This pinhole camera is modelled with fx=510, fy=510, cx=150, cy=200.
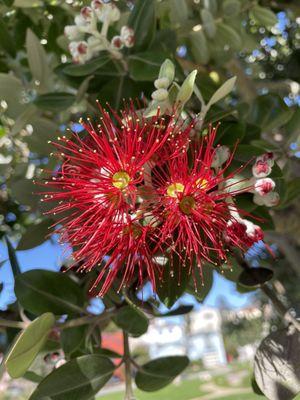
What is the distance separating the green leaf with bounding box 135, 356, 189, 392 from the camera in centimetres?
98

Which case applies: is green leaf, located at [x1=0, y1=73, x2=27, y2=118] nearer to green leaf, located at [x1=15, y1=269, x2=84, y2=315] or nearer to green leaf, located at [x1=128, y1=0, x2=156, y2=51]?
green leaf, located at [x1=128, y1=0, x2=156, y2=51]

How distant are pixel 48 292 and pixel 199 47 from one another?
0.80 meters

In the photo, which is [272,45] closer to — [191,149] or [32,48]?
[32,48]

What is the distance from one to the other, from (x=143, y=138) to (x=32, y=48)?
1.81ft

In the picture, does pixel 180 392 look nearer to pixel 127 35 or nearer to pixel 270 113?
pixel 270 113

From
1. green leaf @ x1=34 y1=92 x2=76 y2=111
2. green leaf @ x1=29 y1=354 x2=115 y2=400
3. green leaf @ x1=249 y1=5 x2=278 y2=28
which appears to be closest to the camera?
green leaf @ x1=29 y1=354 x2=115 y2=400

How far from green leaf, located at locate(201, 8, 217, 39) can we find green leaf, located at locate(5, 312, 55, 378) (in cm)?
90

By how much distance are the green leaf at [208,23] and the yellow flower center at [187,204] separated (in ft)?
2.47

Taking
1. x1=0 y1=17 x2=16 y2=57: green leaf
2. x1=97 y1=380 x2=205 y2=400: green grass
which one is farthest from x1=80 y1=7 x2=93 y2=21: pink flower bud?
x1=97 y1=380 x2=205 y2=400: green grass

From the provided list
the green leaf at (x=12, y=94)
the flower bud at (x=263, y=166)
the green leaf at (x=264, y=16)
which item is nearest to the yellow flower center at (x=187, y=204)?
the flower bud at (x=263, y=166)

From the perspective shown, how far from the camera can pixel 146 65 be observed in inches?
36.1

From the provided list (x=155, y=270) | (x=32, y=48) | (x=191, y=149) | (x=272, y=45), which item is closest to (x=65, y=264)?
(x=155, y=270)

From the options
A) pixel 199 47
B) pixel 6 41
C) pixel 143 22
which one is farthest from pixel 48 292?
pixel 199 47

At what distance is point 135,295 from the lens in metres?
0.80
